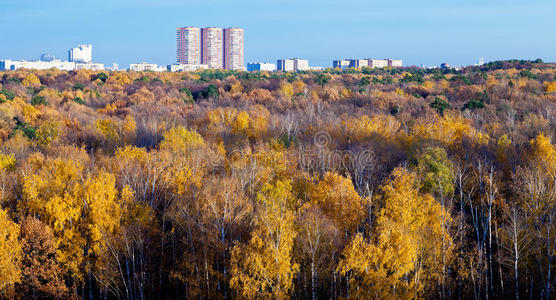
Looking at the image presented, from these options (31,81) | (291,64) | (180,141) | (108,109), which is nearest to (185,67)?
(291,64)

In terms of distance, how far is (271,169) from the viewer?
111 ft

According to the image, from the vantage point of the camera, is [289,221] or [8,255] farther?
[289,221]

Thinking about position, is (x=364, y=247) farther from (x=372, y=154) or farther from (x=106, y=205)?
(x=372, y=154)

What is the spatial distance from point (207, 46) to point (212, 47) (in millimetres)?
1807

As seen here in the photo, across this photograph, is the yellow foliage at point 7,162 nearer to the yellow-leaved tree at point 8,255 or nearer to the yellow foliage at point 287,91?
the yellow-leaved tree at point 8,255

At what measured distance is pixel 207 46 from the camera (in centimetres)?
18225

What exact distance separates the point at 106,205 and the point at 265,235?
896cm

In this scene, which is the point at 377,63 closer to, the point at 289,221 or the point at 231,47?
the point at 231,47

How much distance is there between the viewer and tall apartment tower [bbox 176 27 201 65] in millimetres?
180875

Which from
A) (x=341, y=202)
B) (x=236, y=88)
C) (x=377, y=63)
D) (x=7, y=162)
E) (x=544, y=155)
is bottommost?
(x=341, y=202)

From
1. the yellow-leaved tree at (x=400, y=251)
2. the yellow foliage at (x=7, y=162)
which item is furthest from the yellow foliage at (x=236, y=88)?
the yellow-leaved tree at (x=400, y=251)

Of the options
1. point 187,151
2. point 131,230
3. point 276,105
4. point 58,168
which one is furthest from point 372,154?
point 276,105

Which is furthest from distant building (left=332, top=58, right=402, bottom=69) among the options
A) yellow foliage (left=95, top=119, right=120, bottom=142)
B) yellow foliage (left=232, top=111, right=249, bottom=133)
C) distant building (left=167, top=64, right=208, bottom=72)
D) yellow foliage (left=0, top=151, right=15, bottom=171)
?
yellow foliage (left=0, top=151, right=15, bottom=171)

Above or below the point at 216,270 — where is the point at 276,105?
above
